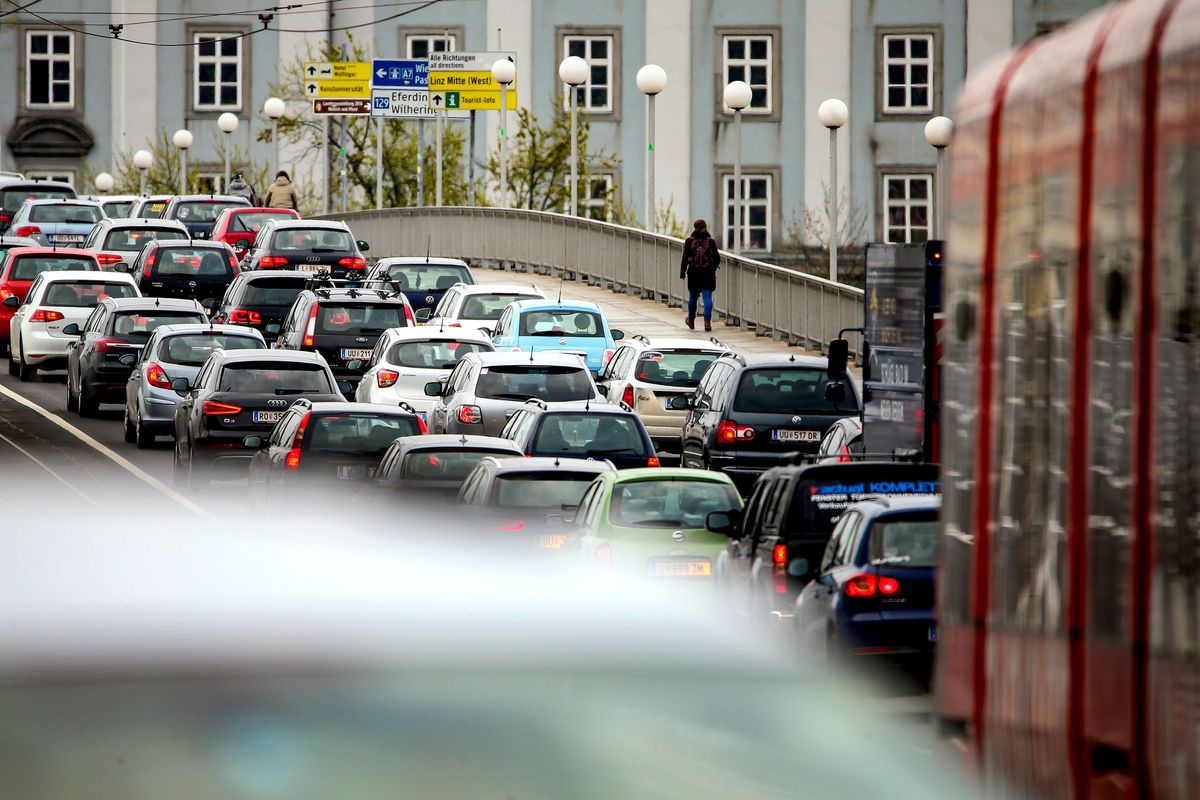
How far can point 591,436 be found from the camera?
2317cm

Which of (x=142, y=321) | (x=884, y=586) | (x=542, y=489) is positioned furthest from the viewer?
(x=142, y=321)

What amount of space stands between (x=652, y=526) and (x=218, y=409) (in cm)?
1053

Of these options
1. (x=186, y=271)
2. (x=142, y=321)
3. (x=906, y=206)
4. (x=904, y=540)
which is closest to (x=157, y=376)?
(x=142, y=321)

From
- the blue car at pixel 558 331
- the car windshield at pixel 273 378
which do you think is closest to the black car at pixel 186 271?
the blue car at pixel 558 331

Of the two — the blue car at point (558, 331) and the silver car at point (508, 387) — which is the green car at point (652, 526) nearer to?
the silver car at point (508, 387)

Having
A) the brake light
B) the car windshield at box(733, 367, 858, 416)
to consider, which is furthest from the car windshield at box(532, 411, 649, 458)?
the brake light

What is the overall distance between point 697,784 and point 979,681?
4.06m

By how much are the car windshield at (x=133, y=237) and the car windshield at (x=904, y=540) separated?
121 ft

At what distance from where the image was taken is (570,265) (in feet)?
172

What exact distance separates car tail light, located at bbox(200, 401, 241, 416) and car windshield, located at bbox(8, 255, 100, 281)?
56.2ft

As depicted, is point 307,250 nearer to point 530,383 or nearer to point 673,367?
point 673,367

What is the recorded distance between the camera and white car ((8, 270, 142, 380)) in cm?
3822

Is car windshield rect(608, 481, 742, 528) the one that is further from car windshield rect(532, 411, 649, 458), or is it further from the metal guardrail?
the metal guardrail

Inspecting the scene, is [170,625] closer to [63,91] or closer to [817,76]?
[817,76]
